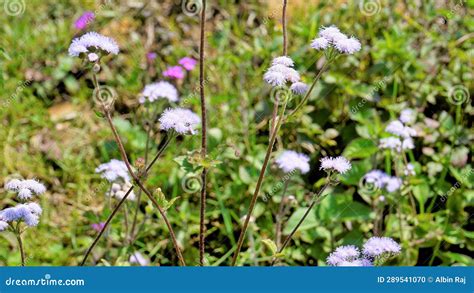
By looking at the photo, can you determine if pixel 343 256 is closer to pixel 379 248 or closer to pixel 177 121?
pixel 379 248

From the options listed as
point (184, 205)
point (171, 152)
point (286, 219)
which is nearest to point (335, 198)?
point (286, 219)

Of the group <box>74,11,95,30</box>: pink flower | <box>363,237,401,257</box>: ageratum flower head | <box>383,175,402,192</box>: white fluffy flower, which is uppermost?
<box>74,11,95,30</box>: pink flower

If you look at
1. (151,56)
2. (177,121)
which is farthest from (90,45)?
(151,56)

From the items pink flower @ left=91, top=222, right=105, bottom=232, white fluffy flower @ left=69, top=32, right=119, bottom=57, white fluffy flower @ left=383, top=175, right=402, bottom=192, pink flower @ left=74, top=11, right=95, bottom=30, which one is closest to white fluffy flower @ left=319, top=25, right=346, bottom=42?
white fluffy flower @ left=69, top=32, right=119, bottom=57

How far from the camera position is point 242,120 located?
3240 millimetres

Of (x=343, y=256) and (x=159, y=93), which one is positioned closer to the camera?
(x=343, y=256)

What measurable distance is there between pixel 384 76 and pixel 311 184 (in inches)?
27.9

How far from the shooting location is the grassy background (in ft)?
9.01

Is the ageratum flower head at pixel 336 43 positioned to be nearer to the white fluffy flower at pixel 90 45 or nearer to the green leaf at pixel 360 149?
the white fluffy flower at pixel 90 45

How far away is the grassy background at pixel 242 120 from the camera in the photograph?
275cm

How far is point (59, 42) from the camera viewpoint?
3.96 m

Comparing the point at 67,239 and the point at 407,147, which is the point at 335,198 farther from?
the point at 67,239

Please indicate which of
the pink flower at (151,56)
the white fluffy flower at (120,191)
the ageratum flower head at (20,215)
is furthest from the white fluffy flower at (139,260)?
the pink flower at (151,56)

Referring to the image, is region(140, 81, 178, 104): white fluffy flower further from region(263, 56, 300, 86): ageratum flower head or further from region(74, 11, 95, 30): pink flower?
region(74, 11, 95, 30): pink flower
